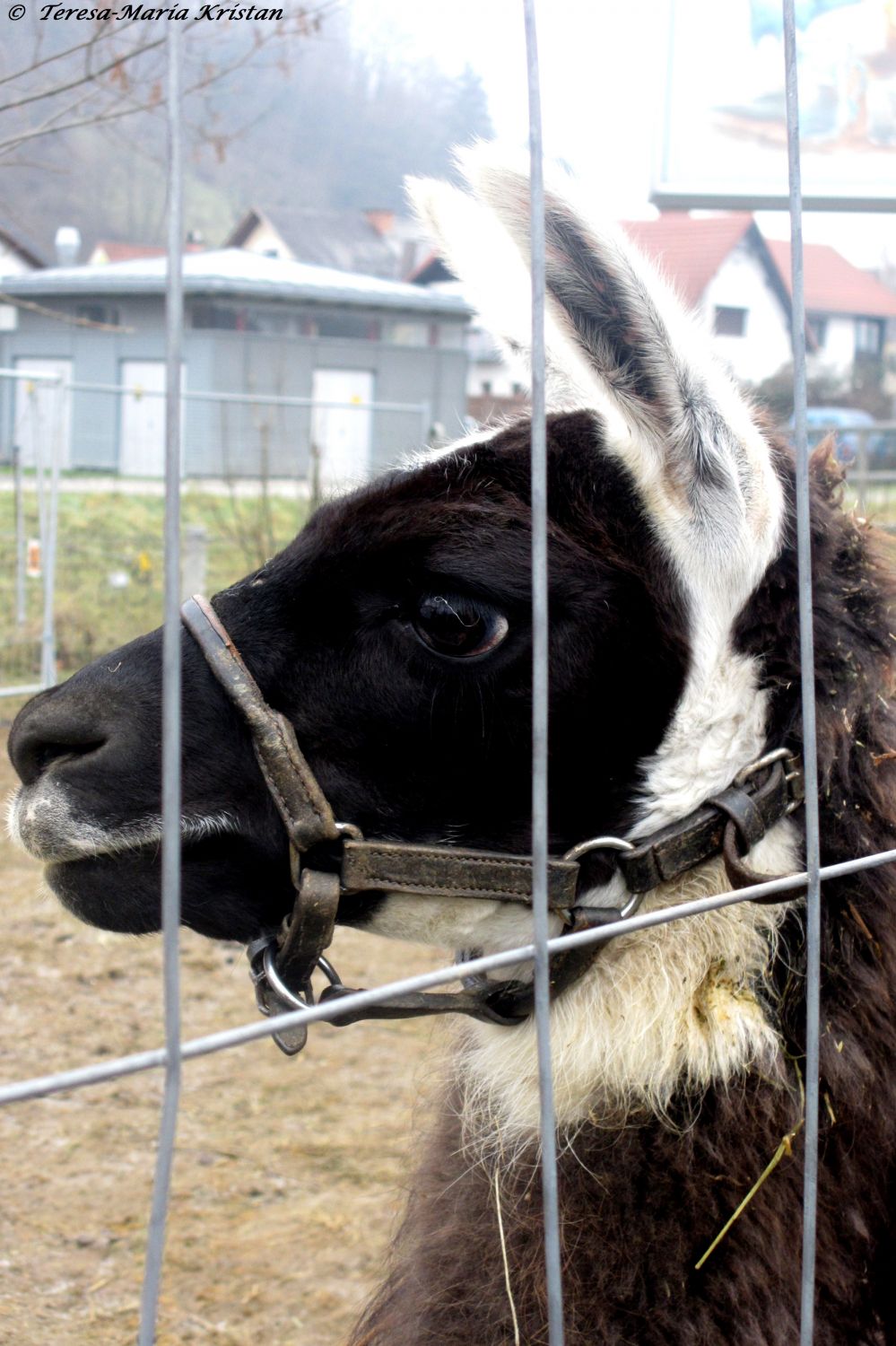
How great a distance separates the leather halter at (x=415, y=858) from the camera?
172 cm

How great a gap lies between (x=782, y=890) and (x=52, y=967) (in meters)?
3.96

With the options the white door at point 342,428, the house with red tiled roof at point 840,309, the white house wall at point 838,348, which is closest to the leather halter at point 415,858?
the white door at point 342,428

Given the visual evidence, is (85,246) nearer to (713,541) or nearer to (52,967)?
(52,967)

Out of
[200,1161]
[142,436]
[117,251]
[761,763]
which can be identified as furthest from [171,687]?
[117,251]

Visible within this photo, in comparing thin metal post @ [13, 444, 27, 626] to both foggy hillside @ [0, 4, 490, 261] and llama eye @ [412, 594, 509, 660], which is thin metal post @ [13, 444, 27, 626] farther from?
llama eye @ [412, 594, 509, 660]

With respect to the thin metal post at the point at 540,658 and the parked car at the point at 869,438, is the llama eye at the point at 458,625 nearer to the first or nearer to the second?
the thin metal post at the point at 540,658

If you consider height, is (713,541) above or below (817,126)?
below

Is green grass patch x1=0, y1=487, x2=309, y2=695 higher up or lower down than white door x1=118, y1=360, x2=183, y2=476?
lower down

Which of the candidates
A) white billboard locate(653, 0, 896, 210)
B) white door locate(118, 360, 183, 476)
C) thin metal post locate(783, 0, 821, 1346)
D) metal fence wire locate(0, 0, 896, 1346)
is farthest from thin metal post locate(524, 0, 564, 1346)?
white door locate(118, 360, 183, 476)

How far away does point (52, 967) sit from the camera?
493 cm

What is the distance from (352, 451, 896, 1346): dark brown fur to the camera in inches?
67.1

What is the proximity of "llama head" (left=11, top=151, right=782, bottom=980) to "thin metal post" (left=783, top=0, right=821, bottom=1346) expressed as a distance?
252mm

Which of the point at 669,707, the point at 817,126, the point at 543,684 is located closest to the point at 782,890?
the point at 669,707

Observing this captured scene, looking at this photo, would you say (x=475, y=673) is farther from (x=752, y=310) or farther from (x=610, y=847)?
(x=752, y=310)
